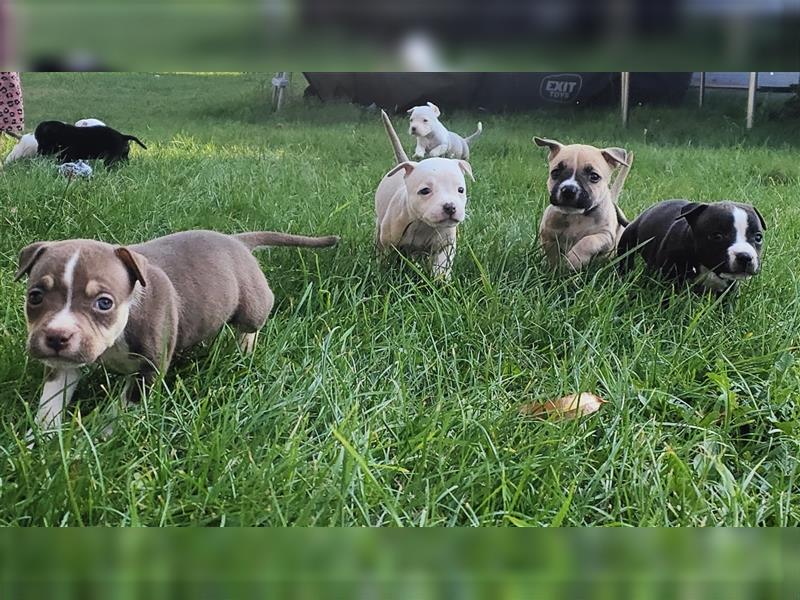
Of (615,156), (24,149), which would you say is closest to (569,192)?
(615,156)

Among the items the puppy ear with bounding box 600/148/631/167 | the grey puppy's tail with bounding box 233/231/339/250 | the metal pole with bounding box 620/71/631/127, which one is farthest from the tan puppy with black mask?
the grey puppy's tail with bounding box 233/231/339/250

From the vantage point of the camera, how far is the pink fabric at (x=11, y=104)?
1213 mm

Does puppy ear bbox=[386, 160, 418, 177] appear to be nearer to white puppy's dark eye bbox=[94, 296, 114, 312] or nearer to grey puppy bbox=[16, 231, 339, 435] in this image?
grey puppy bbox=[16, 231, 339, 435]

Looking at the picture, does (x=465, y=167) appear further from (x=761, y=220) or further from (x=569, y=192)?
(x=761, y=220)

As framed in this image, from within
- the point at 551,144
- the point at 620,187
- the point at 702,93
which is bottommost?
the point at 620,187

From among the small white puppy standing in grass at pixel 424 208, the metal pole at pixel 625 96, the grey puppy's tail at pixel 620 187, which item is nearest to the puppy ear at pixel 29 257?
the small white puppy standing in grass at pixel 424 208

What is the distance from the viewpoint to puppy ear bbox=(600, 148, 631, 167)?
5.15 feet

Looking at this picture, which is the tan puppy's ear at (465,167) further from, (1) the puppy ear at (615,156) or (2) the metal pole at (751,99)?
(2) the metal pole at (751,99)

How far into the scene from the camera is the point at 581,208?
1.77 metres

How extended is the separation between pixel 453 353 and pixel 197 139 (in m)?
0.61

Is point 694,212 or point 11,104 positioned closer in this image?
point 11,104

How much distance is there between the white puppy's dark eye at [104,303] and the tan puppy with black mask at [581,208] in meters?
0.91

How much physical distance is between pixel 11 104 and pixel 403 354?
0.76 metres

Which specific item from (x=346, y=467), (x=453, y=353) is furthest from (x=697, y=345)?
(x=346, y=467)
